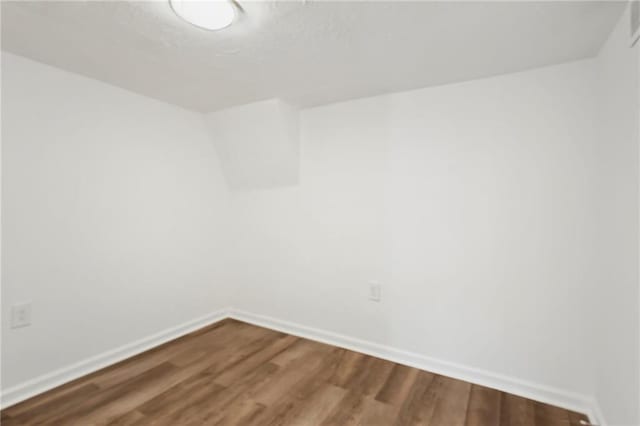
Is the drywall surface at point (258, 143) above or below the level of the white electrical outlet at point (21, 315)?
above

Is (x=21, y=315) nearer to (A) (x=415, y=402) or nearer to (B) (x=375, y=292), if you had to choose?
(B) (x=375, y=292)

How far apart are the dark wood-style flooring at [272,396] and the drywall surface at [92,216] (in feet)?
1.03

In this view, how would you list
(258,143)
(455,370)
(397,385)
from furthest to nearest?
(258,143) → (455,370) → (397,385)

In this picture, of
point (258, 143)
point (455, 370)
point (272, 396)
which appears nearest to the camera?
point (272, 396)

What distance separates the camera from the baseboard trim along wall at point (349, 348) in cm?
171

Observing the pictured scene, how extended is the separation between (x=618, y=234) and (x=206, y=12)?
2.06 metres

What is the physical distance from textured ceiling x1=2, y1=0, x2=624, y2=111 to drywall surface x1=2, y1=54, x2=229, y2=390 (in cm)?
27

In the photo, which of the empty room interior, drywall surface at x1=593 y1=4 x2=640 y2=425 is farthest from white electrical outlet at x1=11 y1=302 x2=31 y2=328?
drywall surface at x1=593 y1=4 x2=640 y2=425

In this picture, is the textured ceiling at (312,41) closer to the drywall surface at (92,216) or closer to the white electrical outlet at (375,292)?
the drywall surface at (92,216)

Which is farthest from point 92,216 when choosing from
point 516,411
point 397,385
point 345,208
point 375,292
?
point 516,411

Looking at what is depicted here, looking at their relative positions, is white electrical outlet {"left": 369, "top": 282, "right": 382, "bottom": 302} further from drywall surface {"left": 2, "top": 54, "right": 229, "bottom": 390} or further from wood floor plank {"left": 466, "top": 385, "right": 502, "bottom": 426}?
drywall surface {"left": 2, "top": 54, "right": 229, "bottom": 390}

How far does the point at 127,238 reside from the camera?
7.48ft

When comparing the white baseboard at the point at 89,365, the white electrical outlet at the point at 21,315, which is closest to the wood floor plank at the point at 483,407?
the white baseboard at the point at 89,365

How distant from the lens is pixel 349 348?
7.92 feet
